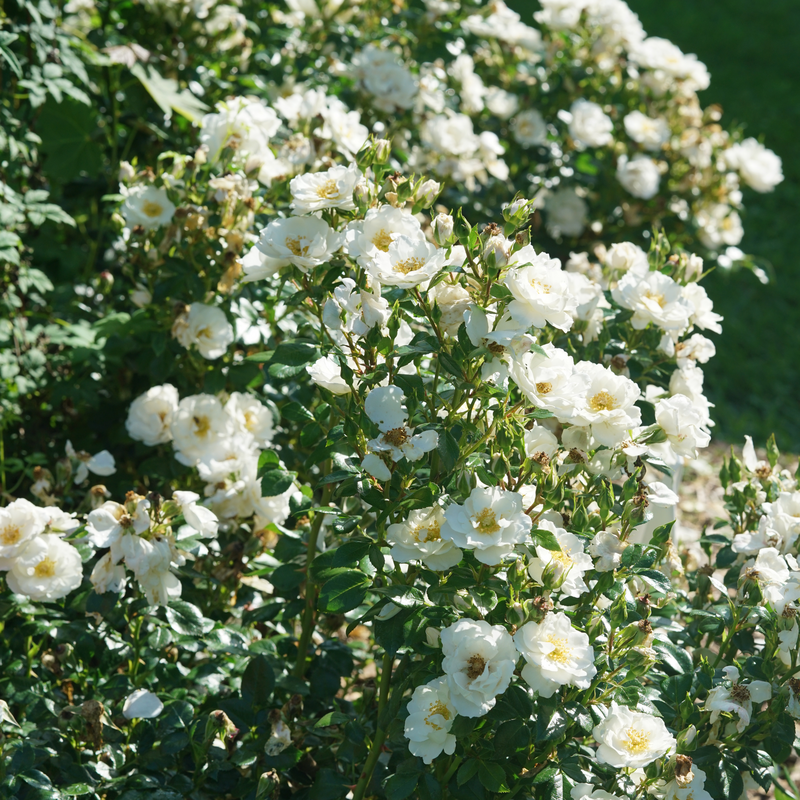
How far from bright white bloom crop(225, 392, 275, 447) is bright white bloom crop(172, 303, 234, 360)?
116 mm

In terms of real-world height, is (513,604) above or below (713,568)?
above

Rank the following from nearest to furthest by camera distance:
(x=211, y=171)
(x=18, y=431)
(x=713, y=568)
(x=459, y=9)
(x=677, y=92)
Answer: (x=713, y=568) → (x=211, y=171) → (x=18, y=431) → (x=459, y=9) → (x=677, y=92)

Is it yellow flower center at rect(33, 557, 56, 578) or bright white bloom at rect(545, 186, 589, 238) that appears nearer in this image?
yellow flower center at rect(33, 557, 56, 578)

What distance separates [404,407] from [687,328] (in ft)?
2.39

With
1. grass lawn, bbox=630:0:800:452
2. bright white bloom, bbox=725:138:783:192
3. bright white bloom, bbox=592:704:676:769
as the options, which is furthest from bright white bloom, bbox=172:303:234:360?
grass lawn, bbox=630:0:800:452

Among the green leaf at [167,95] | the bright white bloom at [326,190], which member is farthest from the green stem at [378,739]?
the green leaf at [167,95]

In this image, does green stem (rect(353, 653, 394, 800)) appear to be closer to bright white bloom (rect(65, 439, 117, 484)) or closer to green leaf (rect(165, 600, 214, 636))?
green leaf (rect(165, 600, 214, 636))

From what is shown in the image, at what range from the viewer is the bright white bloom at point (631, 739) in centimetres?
124

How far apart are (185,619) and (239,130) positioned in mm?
1116

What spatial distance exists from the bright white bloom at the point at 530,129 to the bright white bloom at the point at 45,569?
2.47m

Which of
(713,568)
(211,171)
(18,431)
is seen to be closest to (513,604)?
(713,568)

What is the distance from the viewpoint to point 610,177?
3521mm

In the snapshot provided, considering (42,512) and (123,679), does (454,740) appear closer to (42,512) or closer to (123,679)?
(123,679)

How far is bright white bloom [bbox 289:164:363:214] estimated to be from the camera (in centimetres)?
141
